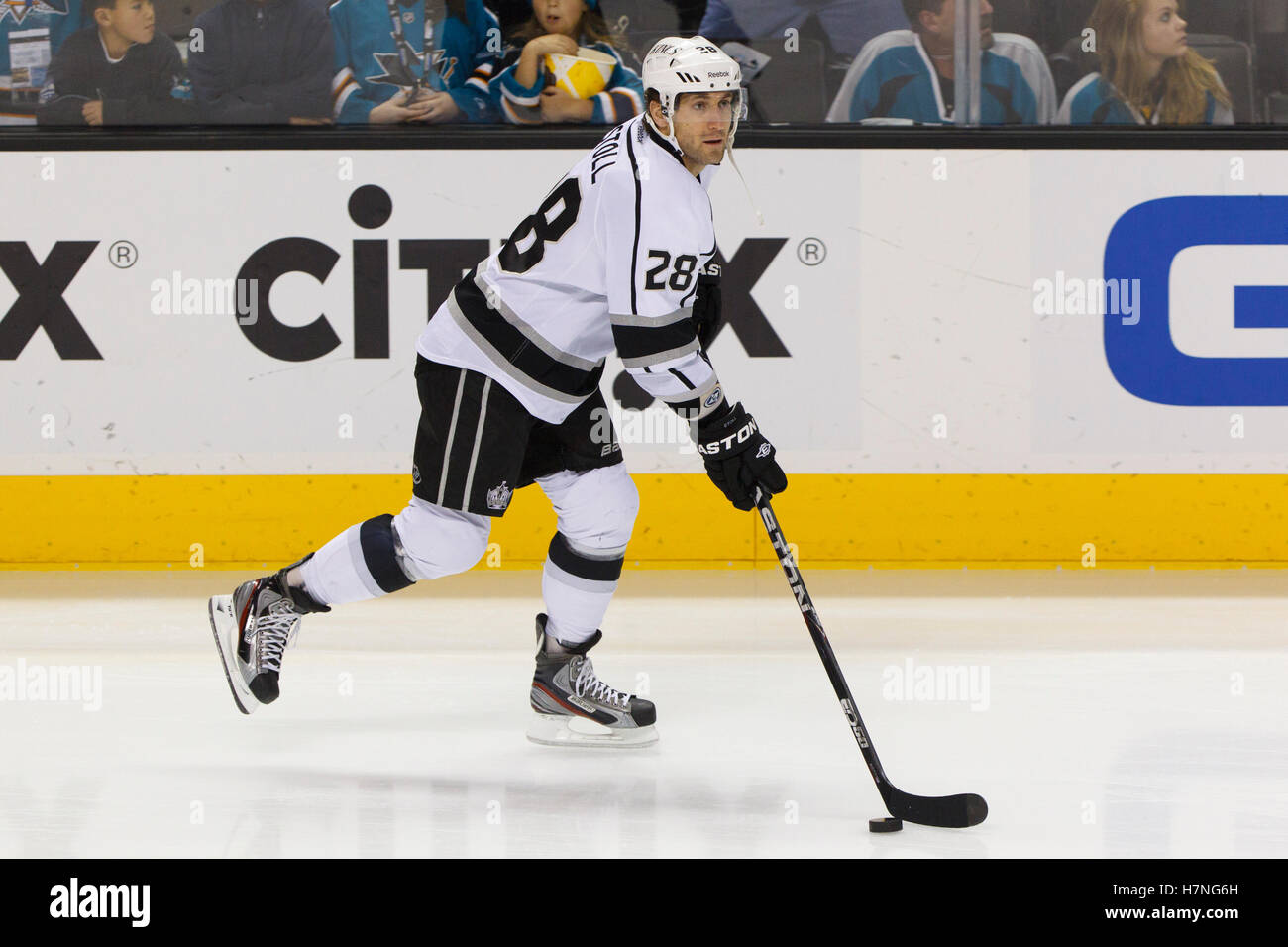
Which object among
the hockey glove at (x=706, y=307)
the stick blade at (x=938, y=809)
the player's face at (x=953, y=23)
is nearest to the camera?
the stick blade at (x=938, y=809)

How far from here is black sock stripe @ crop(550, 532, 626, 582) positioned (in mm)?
2830

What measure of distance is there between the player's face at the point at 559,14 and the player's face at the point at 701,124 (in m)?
2.35

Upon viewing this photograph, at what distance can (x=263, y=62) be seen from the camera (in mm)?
4727

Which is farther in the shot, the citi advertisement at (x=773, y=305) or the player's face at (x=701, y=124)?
the citi advertisement at (x=773, y=305)

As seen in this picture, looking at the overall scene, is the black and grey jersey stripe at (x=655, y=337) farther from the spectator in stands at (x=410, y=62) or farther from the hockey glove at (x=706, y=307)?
the spectator in stands at (x=410, y=62)

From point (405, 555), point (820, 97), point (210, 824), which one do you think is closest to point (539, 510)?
point (820, 97)

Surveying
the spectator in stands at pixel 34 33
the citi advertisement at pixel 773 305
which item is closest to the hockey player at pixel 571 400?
the citi advertisement at pixel 773 305

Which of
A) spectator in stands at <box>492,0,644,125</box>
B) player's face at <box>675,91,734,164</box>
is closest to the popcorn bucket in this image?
spectator in stands at <box>492,0,644,125</box>

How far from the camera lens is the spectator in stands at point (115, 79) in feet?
15.4

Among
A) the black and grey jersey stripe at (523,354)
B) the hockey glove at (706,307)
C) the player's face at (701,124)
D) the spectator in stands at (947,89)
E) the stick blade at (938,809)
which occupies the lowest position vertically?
the stick blade at (938,809)

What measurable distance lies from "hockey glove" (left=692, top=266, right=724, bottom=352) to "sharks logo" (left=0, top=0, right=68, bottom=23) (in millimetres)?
3047

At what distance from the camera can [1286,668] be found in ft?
11.2

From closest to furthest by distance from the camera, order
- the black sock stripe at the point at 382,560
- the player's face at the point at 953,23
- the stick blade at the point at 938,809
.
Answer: the stick blade at the point at 938,809, the black sock stripe at the point at 382,560, the player's face at the point at 953,23

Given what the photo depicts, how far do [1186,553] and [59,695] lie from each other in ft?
10.7
